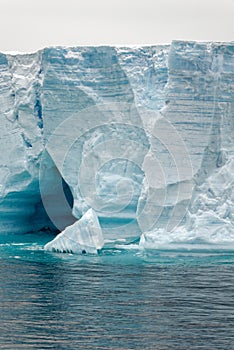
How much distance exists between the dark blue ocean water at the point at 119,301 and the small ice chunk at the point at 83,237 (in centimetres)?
41

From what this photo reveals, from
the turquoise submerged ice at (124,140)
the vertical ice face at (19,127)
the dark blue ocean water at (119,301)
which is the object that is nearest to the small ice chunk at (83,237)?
the dark blue ocean water at (119,301)

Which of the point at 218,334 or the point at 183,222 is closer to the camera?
the point at 218,334

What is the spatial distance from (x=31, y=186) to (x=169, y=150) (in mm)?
4519

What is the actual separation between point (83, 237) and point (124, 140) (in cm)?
271

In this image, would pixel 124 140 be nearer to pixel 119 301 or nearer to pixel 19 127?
pixel 19 127

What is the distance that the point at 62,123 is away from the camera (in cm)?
2097

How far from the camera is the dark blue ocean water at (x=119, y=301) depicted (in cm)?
1147

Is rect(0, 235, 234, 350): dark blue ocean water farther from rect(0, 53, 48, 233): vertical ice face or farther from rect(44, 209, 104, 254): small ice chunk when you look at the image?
rect(0, 53, 48, 233): vertical ice face

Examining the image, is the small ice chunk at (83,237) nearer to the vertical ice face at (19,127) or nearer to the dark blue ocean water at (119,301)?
the dark blue ocean water at (119,301)

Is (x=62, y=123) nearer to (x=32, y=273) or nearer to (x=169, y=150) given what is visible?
(x=169, y=150)

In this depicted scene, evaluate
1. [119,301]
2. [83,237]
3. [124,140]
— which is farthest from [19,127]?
[119,301]

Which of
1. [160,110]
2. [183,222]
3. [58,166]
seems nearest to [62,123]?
[58,166]

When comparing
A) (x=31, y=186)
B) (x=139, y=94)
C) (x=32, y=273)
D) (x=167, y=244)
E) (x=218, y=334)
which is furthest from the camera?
(x=31, y=186)

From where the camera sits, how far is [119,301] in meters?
13.7
